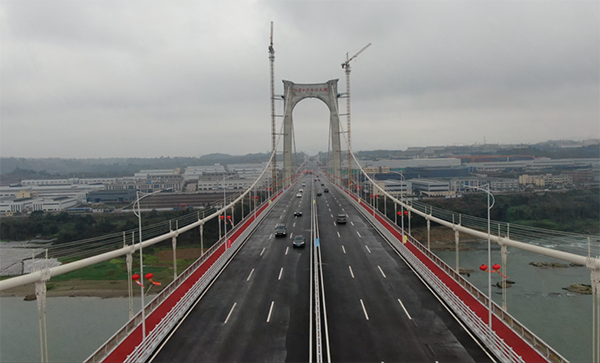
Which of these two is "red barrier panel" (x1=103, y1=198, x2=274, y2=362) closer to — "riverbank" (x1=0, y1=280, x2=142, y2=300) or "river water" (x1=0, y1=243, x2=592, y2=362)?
"river water" (x1=0, y1=243, x2=592, y2=362)

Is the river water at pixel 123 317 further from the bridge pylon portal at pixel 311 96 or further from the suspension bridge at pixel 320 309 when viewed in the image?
the bridge pylon portal at pixel 311 96

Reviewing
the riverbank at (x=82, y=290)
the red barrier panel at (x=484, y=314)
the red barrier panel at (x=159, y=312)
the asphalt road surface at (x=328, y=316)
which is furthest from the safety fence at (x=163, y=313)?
the riverbank at (x=82, y=290)

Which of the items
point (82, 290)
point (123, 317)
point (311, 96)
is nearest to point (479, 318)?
point (123, 317)

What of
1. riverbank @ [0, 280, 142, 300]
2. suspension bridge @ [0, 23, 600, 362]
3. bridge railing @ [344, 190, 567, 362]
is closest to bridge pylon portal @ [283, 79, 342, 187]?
riverbank @ [0, 280, 142, 300]

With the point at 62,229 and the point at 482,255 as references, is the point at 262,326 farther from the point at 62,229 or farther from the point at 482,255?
the point at 62,229

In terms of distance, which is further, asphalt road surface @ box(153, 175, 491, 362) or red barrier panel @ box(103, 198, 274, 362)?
asphalt road surface @ box(153, 175, 491, 362)
